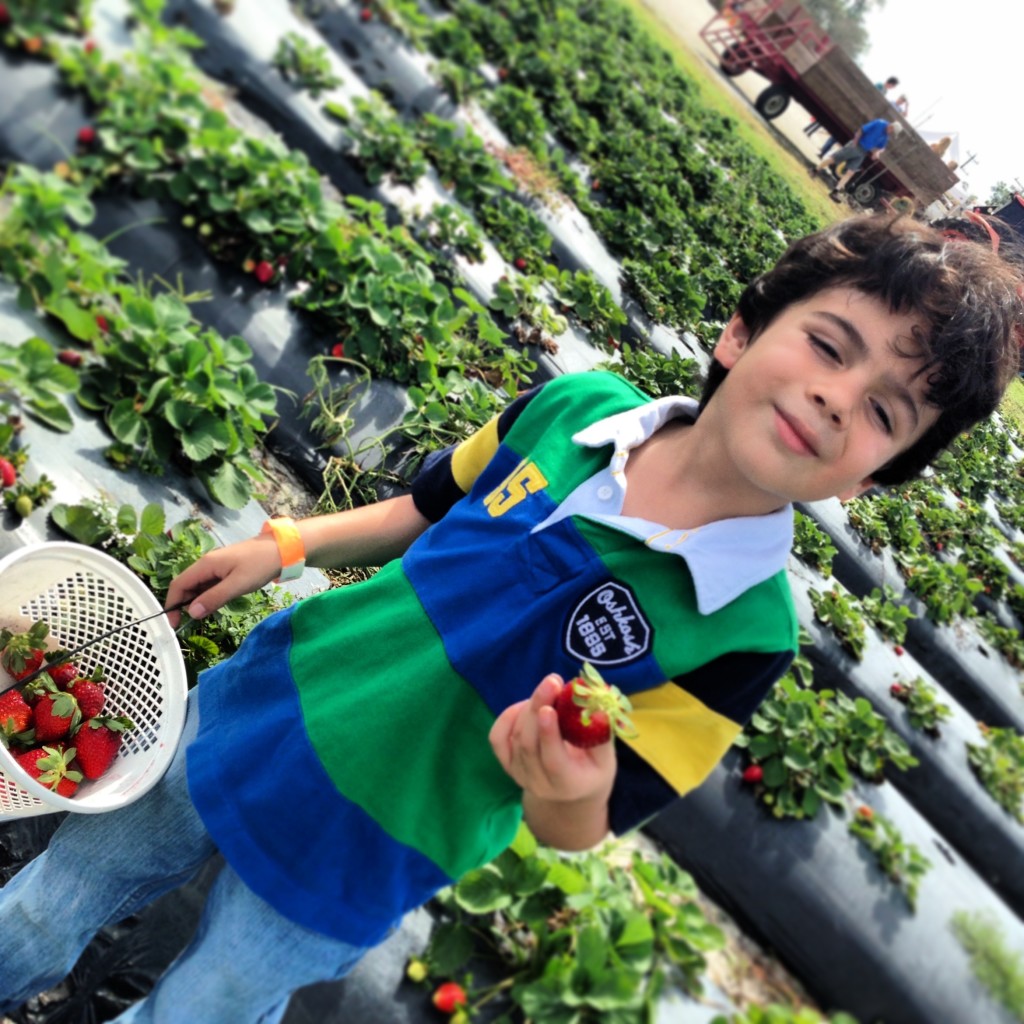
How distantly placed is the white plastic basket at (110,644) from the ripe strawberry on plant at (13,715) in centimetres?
5

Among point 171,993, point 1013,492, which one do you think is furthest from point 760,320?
point 1013,492

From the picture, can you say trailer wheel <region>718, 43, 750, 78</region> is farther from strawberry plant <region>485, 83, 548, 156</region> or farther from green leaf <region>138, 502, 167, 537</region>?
green leaf <region>138, 502, 167, 537</region>

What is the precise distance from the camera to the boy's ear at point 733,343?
96 cm

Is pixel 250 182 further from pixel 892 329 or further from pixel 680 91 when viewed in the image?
pixel 680 91

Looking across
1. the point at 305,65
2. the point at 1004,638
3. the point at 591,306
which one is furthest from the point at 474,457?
the point at 591,306

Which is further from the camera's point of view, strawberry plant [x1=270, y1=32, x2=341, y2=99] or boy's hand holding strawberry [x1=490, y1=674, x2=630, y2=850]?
strawberry plant [x1=270, y1=32, x2=341, y2=99]

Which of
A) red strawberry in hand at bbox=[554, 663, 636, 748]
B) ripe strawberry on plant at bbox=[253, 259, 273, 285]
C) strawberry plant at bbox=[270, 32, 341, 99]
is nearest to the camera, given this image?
red strawberry in hand at bbox=[554, 663, 636, 748]

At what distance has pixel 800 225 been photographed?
1.72 metres

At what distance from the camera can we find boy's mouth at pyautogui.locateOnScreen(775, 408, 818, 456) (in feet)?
2.54

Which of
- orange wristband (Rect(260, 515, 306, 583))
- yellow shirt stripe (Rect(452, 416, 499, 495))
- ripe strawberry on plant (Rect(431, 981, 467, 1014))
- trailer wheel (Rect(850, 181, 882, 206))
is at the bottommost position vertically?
ripe strawberry on plant (Rect(431, 981, 467, 1014))

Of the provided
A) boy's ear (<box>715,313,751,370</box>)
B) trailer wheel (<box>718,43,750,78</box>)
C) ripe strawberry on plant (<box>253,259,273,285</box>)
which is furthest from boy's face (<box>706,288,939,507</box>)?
trailer wheel (<box>718,43,750,78</box>)

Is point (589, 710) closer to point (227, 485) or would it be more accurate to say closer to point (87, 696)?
point (87, 696)

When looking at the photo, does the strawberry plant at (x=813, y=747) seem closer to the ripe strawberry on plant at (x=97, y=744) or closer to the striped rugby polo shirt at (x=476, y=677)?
the striped rugby polo shirt at (x=476, y=677)

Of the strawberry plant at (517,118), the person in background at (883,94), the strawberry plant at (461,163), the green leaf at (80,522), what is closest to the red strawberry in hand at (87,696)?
the green leaf at (80,522)
